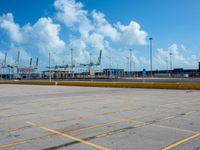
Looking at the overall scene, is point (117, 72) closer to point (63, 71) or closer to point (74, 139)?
point (63, 71)

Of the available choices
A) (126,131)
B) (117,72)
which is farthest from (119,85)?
(117,72)

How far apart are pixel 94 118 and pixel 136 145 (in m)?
3.94

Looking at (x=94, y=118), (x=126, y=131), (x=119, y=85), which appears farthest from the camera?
(x=119, y=85)

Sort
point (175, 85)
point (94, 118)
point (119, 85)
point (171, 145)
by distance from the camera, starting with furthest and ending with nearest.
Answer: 1. point (119, 85)
2. point (175, 85)
3. point (94, 118)
4. point (171, 145)

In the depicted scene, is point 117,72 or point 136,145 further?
point 117,72

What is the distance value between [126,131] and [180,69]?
13310cm

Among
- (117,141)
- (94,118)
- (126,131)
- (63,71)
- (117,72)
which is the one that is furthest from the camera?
(63,71)

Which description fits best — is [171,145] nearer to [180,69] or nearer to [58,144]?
[58,144]

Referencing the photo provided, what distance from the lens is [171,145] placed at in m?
5.88

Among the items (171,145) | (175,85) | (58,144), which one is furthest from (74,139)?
(175,85)

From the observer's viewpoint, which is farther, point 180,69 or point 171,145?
point 180,69

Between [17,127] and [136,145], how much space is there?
431 centimetres

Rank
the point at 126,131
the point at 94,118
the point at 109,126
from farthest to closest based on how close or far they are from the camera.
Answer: the point at 94,118 → the point at 109,126 → the point at 126,131

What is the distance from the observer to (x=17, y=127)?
8.24 m
